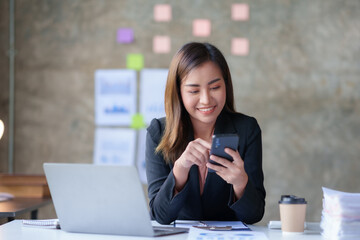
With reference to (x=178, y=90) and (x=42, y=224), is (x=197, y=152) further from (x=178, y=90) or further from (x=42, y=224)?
(x=42, y=224)

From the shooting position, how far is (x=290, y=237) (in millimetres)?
1417

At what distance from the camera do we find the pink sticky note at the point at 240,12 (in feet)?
11.1

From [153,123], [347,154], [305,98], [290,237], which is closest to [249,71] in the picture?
[305,98]

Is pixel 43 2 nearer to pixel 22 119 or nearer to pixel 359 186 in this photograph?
pixel 22 119

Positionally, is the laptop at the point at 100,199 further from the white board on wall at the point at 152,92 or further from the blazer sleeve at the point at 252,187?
the white board on wall at the point at 152,92

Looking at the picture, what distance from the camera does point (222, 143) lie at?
1.42 metres

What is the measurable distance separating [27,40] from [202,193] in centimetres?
225

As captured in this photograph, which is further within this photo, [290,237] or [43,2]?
[43,2]

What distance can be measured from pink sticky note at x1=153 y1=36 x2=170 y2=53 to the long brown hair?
5.02ft

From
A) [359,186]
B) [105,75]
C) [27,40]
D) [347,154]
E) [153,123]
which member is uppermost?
[27,40]

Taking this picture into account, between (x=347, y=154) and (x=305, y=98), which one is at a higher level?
(x=305, y=98)

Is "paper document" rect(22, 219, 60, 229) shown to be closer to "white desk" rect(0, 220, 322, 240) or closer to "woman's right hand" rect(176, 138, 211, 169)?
"white desk" rect(0, 220, 322, 240)

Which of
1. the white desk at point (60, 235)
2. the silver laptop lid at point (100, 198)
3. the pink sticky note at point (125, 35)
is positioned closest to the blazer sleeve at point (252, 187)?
the white desk at point (60, 235)

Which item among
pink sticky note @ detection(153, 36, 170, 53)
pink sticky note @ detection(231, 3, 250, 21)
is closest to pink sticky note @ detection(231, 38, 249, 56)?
pink sticky note @ detection(231, 3, 250, 21)
